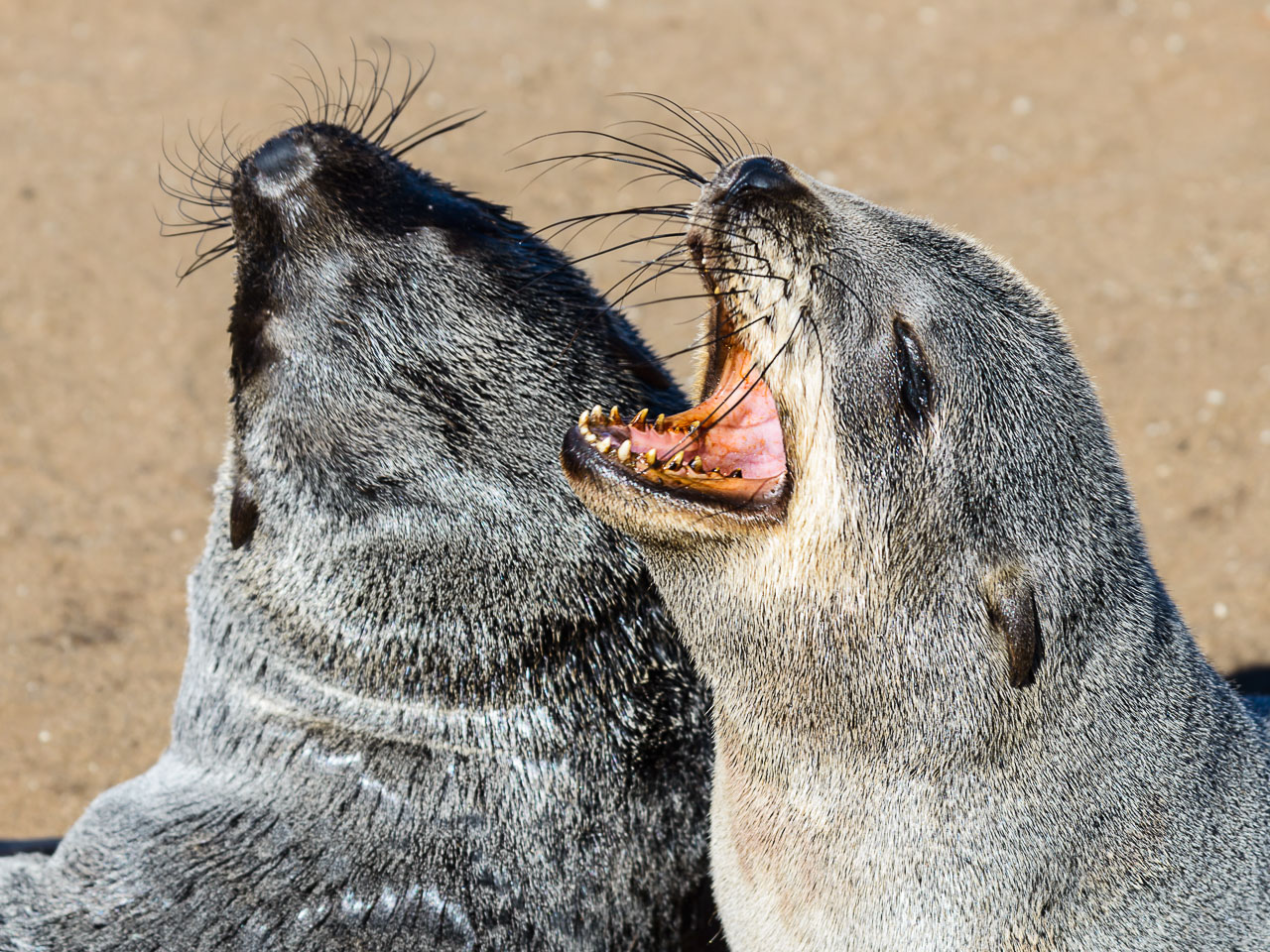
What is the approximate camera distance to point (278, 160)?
160 inches

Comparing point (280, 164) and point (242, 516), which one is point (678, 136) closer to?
point (280, 164)

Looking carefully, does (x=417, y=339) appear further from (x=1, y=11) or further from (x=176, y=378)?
(x=1, y=11)

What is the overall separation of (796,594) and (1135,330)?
4747mm

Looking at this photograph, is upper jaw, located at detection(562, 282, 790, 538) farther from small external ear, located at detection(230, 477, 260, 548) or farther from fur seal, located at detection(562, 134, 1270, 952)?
small external ear, located at detection(230, 477, 260, 548)

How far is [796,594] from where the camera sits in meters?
3.18

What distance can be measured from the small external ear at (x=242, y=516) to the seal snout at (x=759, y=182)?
173 centimetres

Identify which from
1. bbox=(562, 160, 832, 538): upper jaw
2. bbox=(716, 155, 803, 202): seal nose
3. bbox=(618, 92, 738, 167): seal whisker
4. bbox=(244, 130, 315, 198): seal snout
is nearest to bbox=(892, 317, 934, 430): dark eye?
bbox=(562, 160, 832, 538): upper jaw

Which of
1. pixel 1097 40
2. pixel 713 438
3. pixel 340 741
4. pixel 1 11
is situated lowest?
pixel 340 741

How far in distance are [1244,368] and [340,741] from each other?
514 cm

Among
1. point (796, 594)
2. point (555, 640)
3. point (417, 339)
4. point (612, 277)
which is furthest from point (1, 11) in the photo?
point (796, 594)

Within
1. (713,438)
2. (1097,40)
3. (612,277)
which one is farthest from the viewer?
(1097,40)

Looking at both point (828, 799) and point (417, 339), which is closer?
point (828, 799)

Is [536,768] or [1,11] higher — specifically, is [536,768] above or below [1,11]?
below

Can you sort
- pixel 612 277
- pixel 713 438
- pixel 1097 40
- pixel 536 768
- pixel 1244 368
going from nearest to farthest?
pixel 713 438, pixel 536 768, pixel 1244 368, pixel 612 277, pixel 1097 40
